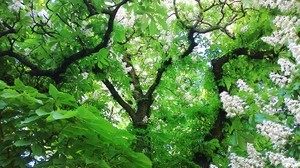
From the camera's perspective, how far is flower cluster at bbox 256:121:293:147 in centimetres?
219

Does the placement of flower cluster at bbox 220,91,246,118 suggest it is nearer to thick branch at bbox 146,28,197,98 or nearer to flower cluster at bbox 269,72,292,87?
flower cluster at bbox 269,72,292,87

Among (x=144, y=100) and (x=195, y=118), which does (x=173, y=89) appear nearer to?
(x=144, y=100)

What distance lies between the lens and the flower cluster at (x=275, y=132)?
219 cm

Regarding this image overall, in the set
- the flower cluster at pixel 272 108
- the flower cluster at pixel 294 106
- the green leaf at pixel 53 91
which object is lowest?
the green leaf at pixel 53 91

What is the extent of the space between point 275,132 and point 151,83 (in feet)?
18.2

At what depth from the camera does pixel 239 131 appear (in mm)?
2465

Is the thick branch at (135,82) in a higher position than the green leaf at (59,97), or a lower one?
higher

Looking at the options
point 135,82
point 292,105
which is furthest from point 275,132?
point 135,82

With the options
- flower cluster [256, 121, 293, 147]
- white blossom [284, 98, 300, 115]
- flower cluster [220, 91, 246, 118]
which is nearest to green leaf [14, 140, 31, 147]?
flower cluster [220, 91, 246, 118]

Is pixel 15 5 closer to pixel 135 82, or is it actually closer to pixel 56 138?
pixel 56 138

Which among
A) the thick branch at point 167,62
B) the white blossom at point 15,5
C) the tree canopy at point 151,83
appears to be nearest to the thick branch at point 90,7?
the tree canopy at point 151,83

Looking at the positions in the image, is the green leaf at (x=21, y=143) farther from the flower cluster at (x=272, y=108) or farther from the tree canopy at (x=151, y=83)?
the flower cluster at (x=272, y=108)

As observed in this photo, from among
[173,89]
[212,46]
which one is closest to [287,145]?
[212,46]

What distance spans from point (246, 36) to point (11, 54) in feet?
10.3
